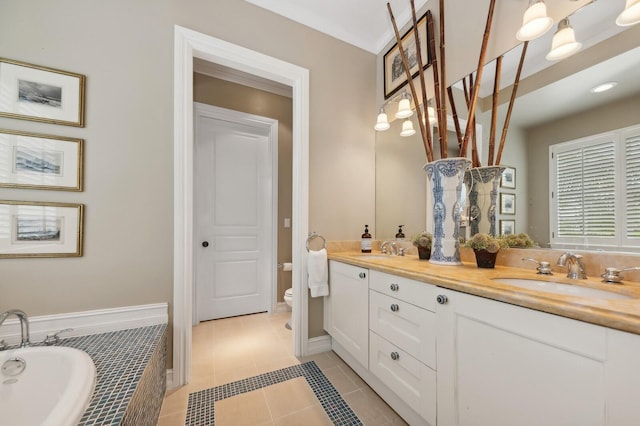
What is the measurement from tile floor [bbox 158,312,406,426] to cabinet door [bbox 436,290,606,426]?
0.57 meters

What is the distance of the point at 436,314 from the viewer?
1.02 metres

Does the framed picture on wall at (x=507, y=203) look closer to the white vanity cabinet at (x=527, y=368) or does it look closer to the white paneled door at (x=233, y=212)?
the white vanity cabinet at (x=527, y=368)

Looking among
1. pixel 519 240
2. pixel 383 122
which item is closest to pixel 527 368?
pixel 519 240

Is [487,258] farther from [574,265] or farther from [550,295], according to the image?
[550,295]

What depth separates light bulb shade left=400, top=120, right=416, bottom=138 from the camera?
6.46 feet

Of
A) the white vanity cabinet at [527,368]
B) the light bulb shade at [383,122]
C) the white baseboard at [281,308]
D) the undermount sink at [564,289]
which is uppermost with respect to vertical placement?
the light bulb shade at [383,122]

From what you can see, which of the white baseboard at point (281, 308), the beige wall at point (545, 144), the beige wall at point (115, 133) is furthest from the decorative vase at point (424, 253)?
the white baseboard at point (281, 308)

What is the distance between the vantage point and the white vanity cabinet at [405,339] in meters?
1.05

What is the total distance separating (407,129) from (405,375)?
5.72 ft

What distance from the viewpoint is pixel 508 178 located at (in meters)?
1.30

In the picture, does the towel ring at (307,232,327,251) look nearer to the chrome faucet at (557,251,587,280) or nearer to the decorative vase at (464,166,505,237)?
the decorative vase at (464,166,505,237)

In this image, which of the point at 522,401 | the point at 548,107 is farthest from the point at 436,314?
the point at 548,107

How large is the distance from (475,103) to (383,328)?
1.42 m

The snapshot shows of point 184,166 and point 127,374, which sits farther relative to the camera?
point 184,166
